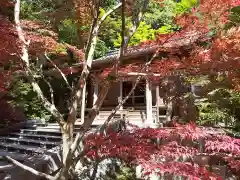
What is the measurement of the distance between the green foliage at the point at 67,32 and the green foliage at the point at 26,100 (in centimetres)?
333

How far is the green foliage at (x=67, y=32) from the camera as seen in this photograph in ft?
47.4

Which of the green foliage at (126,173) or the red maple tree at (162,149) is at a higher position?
the red maple tree at (162,149)

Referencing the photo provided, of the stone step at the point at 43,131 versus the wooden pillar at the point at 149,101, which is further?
the wooden pillar at the point at 149,101

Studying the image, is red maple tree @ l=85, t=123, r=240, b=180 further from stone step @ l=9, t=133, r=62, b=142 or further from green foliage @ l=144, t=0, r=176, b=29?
green foliage @ l=144, t=0, r=176, b=29

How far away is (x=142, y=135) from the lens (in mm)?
5973

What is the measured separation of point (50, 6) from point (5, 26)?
482 inches

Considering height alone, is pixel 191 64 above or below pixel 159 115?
above

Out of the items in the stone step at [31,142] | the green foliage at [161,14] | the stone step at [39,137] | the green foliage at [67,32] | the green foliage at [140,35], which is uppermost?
the green foliage at [161,14]

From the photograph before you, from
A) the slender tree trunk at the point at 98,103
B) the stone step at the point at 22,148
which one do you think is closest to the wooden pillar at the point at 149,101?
the stone step at the point at 22,148

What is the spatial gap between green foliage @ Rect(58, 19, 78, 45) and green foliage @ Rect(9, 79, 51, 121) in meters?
3.33

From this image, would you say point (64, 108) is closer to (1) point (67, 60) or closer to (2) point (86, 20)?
(1) point (67, 60)

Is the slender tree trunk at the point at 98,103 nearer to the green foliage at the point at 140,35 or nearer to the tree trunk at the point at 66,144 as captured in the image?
the tree trunk at the point at 66,144

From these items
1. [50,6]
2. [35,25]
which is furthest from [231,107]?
[50,6]

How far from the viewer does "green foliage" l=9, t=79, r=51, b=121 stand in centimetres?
1376
